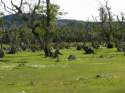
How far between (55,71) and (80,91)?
45.0 feet

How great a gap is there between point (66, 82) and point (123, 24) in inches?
3690

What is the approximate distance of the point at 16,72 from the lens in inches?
1545

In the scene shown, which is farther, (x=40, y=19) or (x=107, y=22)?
(x=107, y=22)

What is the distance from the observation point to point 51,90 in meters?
26.5

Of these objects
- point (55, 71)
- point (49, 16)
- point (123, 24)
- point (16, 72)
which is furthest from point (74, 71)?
point (123, 24)

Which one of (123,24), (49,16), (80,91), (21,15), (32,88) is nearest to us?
(80,91)

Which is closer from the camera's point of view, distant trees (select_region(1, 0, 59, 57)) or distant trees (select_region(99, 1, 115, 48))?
distant trees (select_region(1, 0, 59, 57))

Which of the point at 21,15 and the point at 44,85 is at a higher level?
the point at 21,15

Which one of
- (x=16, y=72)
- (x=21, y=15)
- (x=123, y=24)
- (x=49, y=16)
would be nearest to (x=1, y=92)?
(x=16, y=72)

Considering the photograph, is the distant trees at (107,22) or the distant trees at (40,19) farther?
the distant trees at (107,22)

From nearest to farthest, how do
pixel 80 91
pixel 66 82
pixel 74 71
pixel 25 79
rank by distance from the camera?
pixel 80 91, pixel 66 82, pixel 25 79, pixel 74 71

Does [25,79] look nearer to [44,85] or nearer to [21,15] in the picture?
[44,85]

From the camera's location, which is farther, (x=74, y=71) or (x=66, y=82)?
(x=74, y=71)

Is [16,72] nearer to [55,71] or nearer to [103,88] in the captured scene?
[55,71]
